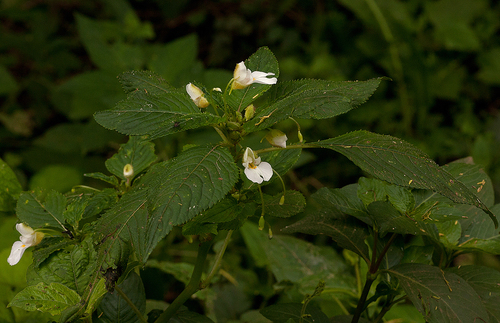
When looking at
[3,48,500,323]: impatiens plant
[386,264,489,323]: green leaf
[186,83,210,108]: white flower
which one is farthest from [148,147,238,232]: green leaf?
[386,264,489,323]: green leaf

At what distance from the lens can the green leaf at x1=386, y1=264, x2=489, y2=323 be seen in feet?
2.20

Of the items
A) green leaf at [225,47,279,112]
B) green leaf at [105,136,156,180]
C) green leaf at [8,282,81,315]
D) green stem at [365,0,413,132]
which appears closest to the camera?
green leaf at [8,282,81,315]

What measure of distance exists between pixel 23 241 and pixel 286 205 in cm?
52

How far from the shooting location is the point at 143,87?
2.46ft

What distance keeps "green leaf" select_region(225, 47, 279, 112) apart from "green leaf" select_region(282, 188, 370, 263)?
25 centimetres

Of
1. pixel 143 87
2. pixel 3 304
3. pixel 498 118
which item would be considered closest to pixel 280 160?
pixel 143 87

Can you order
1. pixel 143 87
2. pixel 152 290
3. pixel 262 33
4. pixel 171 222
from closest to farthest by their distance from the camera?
pixel 171 222 → pixel 143 87 → pixel 152 290 → pixel 262 33

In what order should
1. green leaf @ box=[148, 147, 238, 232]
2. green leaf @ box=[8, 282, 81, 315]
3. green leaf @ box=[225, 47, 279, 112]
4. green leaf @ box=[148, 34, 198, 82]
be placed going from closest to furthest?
green leaf @ box=[148, 147, 238, 232], green leaf @ box=[8, 282, 81, 315], green leaf @ box=[225, 47, 279, 112], green leaf @ box=[148, 34, 198, 82]

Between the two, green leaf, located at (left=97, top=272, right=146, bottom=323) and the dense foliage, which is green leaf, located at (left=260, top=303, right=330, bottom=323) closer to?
the dense foliage

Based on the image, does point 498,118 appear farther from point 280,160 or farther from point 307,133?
point 280,160

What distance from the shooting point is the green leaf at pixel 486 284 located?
2.40 ft

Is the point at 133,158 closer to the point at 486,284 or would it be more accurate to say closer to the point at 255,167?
the point at 255,167

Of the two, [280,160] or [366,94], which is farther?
[280,160]

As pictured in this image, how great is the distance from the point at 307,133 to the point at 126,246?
229 cm
